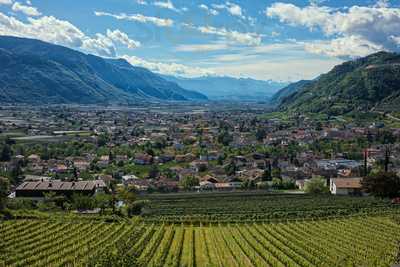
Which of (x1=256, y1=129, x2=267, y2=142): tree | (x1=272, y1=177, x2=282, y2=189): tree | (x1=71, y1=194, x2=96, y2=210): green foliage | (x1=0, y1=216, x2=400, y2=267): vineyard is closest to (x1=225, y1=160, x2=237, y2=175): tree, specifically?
(x1=272, y1=177, x2=282, y2=189): tree

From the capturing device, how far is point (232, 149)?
119875mm

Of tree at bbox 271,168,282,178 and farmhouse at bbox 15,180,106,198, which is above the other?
farmhouse at bbox 15,180,106,198

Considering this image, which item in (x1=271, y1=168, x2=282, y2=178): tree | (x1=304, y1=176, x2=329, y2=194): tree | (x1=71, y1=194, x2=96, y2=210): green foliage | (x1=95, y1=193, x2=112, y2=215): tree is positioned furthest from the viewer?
(x1=271, y1=168, x2=282, y2=178): tree

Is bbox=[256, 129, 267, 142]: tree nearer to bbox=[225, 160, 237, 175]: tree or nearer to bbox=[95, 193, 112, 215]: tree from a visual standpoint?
bbox=[225, 160, 237, 175]: tree

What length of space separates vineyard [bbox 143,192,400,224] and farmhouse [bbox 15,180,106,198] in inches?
324

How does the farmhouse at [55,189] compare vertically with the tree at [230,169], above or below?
above

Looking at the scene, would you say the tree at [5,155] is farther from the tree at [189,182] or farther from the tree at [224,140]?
the tree at [224,140]

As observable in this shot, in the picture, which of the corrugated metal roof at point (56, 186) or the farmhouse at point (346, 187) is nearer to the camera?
the corrugated metal roof at point (56, 186)

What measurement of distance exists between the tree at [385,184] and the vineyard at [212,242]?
13.2 m

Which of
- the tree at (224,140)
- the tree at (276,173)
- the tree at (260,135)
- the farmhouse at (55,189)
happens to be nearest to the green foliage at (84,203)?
the farmhouse at (55,189)

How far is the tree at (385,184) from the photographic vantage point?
198 ft

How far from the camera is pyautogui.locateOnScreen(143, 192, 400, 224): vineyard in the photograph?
50.8 m

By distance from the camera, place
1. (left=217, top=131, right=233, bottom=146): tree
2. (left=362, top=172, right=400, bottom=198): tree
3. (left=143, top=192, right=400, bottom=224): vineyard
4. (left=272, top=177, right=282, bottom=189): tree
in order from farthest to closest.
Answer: (left=217, top=131, right=233, bottom=146): tree, (left=272, top=177, right=282, bottom=189): tree, (left=362, top=172, right=400, bottom=198): tree, (left=143, top=192, right=400, bottom=224): vineyard

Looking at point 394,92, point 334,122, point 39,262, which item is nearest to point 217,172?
point 39,262
